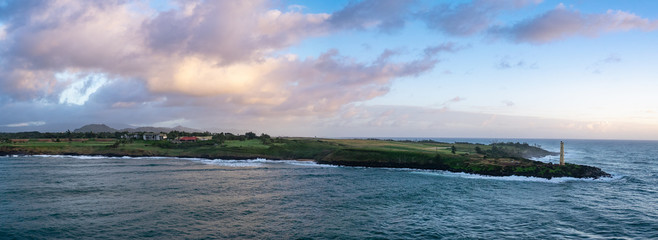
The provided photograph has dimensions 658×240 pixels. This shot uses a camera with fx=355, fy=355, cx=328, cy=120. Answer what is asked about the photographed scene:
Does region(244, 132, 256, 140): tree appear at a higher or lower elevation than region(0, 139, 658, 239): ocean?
higher

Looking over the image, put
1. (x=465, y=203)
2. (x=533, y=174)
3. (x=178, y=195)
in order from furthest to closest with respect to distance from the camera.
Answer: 1. (x=533, y=174)
2. (x=178, y=195)
3. (x=465, y=203)

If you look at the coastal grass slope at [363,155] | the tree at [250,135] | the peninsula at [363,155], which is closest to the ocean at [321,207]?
the peninsula at [363,155]

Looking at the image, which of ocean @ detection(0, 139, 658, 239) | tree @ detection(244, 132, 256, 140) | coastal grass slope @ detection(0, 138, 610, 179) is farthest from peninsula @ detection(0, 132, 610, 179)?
tree @ detection(244, 132, 256, 140)

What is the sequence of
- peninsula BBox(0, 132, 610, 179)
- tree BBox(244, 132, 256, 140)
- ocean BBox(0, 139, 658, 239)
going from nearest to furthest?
1. ocean BBox(0, 139, 658, 239)
2. peninsula BBox(0, 132, 610, 179)
3. tree BBox(244, 132, 256, 140)

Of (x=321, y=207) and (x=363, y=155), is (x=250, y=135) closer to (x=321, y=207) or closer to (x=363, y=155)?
(x=363, y=155)

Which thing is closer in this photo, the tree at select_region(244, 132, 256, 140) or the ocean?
the ocean

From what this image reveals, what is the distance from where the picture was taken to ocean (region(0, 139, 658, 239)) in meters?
28.5

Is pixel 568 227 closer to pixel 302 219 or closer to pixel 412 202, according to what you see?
pixel 412 202

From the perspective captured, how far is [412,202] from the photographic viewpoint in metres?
40.5

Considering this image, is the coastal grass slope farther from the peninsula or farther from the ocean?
the ocean

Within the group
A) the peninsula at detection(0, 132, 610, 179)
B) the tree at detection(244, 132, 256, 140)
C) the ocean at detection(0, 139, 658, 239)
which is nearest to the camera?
the ocean at detection(0, 139, 658, 239)

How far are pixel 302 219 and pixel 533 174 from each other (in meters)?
48.5

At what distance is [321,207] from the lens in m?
37.5

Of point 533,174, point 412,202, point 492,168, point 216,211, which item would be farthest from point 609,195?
point 216,211
